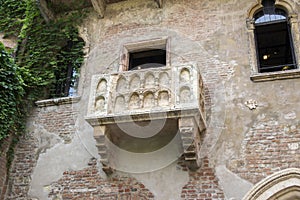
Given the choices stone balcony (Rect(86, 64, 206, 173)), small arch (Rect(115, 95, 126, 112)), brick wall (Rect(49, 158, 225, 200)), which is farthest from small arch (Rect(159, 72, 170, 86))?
brick wall (Rect(49, 158, 225, 200))

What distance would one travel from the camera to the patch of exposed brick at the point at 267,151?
5.82 metres

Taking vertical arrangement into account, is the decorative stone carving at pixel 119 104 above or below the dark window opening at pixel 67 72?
below

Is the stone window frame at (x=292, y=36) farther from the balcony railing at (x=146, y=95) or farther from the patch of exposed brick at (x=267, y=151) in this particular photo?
the balcony railing at (x=146, y=95)

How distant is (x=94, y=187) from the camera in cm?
652

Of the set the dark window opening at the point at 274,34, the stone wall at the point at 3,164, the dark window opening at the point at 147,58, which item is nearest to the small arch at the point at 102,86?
the dark window opening at the point at 147,58

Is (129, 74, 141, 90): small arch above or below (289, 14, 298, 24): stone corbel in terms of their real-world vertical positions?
below

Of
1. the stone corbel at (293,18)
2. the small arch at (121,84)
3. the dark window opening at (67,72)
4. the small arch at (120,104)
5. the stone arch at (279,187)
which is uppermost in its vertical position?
the stone corbel at (293,18)

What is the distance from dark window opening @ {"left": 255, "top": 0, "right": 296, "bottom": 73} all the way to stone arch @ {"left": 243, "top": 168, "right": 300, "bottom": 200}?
2.42 meters

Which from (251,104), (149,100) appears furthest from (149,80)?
(251,104)

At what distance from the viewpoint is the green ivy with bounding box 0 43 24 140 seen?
698cm

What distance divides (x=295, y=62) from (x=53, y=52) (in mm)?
5595

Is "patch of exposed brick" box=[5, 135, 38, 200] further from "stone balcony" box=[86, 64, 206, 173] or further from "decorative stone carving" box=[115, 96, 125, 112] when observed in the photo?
"decorative stone carving" box=[115, 96, 125, 112]

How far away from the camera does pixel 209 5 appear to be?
7973 mm

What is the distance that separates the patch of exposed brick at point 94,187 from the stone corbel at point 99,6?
12.4 ft
